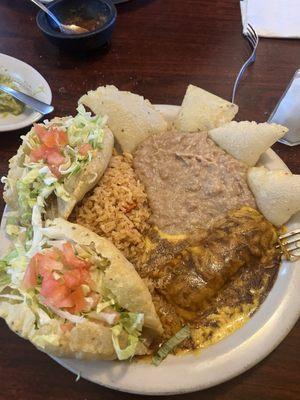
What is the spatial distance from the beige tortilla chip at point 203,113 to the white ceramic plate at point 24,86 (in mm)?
917

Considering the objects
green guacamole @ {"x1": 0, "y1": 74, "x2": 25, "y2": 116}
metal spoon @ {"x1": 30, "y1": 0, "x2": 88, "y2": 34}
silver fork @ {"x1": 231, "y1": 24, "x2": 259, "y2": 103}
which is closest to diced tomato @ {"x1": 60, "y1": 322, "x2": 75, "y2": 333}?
green guacamole @ {"x1": 0, "y1": 74, "x2": 25, "y2": 116}

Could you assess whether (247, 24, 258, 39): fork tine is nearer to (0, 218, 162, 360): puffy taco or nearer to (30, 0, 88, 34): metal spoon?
(30, 0, 88, 34): metal spoon

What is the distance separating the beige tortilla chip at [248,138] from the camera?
205 centimetres

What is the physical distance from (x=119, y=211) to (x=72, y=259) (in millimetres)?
550

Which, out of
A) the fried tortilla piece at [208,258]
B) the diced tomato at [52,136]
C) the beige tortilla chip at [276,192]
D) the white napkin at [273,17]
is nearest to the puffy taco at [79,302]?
the fried tortilla piece at [208,258]

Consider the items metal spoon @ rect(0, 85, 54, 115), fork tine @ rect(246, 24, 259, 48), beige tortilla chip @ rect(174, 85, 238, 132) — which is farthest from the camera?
fork tine @ rect(246, 24, 259, 48)

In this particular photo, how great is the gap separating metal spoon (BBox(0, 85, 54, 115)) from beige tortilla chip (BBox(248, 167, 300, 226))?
1.27 m

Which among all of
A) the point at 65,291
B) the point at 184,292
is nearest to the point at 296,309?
the point at 184,292

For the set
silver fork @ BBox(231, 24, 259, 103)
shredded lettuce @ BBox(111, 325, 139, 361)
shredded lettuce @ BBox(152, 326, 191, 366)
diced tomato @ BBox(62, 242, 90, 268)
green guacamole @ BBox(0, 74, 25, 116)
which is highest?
silver fork @ BBox(231, 24, 259, 103)

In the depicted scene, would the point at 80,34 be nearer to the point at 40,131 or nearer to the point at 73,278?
the point at 40,131

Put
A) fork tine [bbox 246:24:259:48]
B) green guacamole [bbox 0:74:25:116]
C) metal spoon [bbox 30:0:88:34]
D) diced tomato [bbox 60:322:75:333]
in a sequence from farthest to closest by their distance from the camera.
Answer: fork tine [bbox 246:24:259:48] < metal spoon [bbox 30:0:88:34] < green guacamole [bbox 0:74:25:116] < diced tomato [bbox 60:322:75:333]

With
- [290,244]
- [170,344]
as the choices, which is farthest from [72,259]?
[290,244]

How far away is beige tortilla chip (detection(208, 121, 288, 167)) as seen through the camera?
2053 mm

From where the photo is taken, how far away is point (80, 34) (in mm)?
2773
